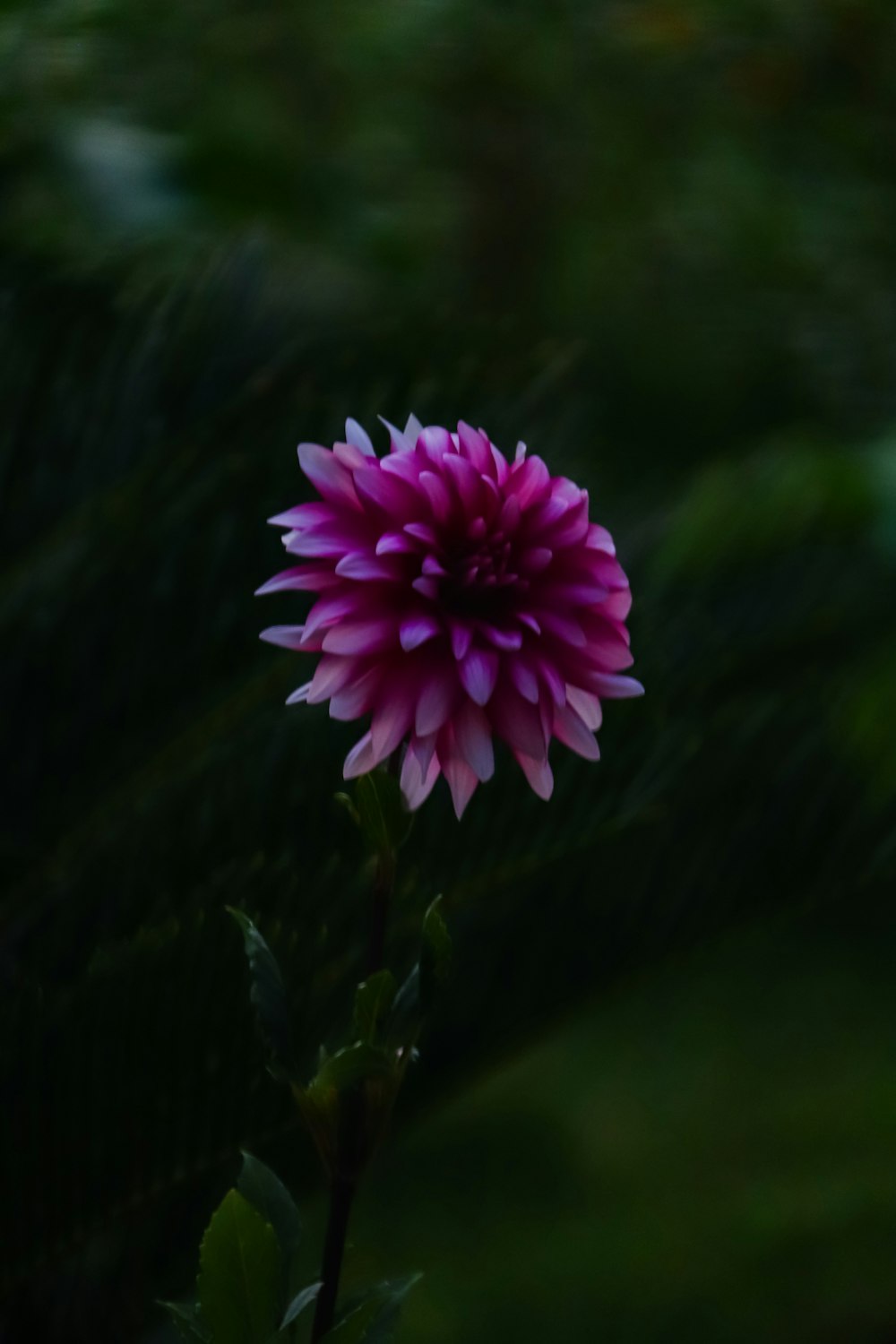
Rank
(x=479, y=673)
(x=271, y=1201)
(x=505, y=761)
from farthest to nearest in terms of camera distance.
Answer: (x=505, y=761), (x=271, y=1201), (x=479, y=673)

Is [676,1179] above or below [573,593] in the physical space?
above

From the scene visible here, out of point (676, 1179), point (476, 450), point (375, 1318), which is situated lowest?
point (375, 1318)

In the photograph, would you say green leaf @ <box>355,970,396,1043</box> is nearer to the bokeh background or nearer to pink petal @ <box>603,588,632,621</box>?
pink petal @ <box>603,588,632,621</box>

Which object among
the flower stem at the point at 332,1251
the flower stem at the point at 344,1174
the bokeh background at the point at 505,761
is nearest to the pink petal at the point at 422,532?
the flower stem at the point at 344,1174

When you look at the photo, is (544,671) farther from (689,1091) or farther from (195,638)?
(689,1091)

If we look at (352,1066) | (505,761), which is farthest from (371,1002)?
(505,761)

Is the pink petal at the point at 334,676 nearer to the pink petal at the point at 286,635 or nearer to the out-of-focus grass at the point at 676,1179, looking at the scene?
the pink petal at the point at 286,635

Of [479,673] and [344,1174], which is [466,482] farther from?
[344,1174]

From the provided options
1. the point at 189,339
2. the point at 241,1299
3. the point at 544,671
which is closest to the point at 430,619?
the point at 544,671
